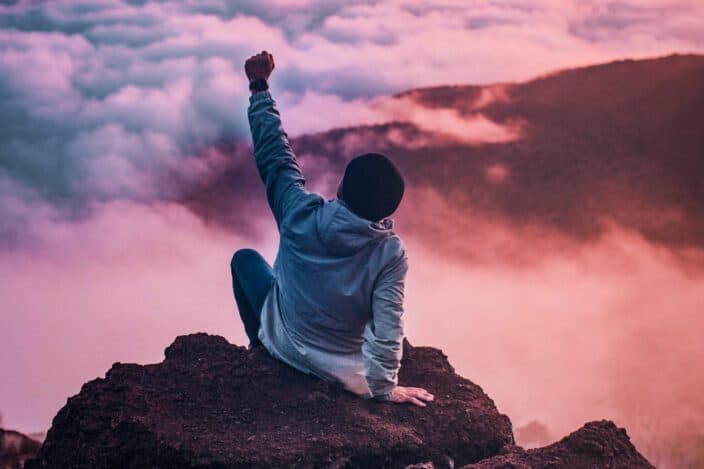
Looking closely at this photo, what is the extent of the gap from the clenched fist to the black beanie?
3.16ft

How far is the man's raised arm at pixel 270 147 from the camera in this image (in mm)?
4938

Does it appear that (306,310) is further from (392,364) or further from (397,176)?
(397,176)

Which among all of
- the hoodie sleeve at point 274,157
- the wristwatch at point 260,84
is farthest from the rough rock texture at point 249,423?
the wristwatch at point 260,84

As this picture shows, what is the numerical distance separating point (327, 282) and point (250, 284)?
763 mm

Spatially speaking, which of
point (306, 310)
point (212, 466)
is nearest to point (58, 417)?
point (212, 466)

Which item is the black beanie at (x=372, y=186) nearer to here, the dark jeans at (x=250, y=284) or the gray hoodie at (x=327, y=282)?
the gray hoodie at (x=327, y=282)

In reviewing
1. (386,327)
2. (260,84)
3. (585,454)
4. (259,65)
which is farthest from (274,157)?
(585,454)

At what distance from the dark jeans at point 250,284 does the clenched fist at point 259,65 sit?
1092 millimetres

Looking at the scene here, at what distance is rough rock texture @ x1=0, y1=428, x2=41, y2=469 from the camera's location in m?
6.09

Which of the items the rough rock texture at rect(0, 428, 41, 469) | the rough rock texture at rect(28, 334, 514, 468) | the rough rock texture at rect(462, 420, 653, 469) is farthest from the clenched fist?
the rough rock texture at rect(0, 428, 41, 469)

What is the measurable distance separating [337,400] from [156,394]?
1.00 m

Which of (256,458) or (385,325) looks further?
(385,325)

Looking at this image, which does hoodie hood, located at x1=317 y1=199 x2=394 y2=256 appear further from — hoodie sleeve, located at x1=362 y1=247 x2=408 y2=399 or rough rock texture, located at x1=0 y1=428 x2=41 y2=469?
rough rock texture, located at x1=0 y1=428 x2=41 y2=469

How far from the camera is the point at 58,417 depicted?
4.68 metres
